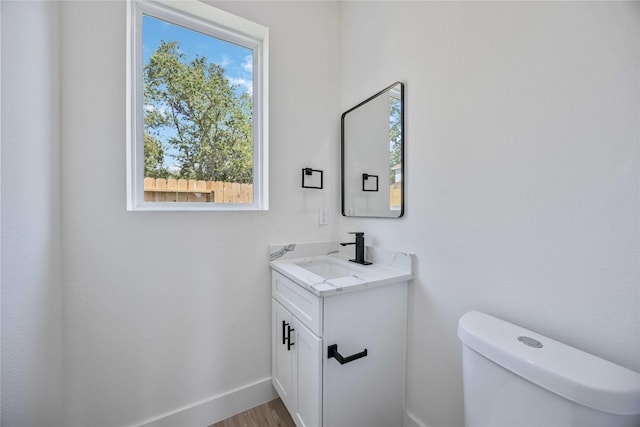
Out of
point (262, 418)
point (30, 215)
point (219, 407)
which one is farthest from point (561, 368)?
point (30, 215)

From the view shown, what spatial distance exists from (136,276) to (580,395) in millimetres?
1634

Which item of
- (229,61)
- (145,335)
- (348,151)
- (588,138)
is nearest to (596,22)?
(588,138)

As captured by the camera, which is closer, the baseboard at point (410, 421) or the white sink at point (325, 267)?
the baseboard at point (410, 421)

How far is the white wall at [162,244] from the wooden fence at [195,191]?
144mm

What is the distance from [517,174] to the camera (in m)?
0.91

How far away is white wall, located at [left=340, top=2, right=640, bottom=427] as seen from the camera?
708 mm

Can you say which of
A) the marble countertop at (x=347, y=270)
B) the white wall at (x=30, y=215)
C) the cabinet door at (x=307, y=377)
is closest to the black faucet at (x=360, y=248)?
the marble countertop at (x=347, y=270)

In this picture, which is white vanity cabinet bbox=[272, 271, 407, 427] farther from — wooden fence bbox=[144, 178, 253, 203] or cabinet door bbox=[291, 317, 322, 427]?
wooden fence bbox=[144, 178, 253, 203]

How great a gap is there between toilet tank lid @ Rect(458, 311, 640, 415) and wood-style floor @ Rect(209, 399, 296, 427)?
1.18m

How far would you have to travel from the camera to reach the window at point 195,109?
1.34 meters

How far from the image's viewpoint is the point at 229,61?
1586 millimetres

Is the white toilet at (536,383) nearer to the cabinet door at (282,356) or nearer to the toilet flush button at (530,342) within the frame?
the toilet flush button at (530,342)

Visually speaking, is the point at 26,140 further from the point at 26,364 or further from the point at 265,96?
the point at 265,96

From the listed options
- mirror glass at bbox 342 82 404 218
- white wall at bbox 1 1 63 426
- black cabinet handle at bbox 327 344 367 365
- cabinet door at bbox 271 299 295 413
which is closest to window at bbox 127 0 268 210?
white wall at bbox 1 1 63 426
